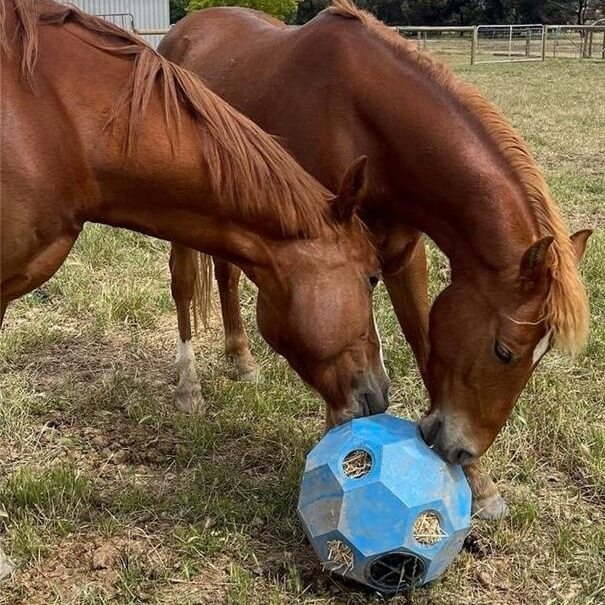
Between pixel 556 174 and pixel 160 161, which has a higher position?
pixel 160 161

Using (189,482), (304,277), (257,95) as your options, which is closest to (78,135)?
(304,277)

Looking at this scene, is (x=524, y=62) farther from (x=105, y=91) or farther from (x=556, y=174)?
(x=105, y=91)

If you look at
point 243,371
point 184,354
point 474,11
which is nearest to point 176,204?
point 184,354

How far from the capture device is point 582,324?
2.30 metres

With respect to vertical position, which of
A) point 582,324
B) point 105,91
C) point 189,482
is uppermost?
point 105,91

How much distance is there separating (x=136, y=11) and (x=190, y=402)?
2308 cm

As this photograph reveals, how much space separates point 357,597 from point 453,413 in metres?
0.63

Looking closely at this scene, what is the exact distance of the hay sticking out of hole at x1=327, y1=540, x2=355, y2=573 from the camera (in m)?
2.29

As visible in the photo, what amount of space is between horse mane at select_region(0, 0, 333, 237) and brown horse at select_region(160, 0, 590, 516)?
485 millimetres

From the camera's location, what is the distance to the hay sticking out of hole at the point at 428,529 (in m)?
2.22

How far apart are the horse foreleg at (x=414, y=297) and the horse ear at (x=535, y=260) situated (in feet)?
2.72

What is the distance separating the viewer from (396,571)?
229 centimetres

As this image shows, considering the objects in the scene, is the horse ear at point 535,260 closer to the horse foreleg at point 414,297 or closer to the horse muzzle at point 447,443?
the horse muzzle at point 447,443

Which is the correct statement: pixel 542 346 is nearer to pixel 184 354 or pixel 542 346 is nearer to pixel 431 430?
pixel 431 430
